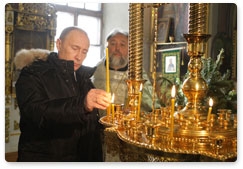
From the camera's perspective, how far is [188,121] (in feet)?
4.51

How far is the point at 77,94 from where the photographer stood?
1590 mm

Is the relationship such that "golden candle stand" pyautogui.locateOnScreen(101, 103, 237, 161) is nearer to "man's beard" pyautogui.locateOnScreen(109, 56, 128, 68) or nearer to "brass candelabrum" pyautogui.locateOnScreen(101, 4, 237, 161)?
"brass candelabrum" pyautogui.locateOnScreen(101, 4, 237, 161)

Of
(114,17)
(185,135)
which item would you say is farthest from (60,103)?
(185,135)

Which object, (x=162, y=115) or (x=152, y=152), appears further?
(x=162, y=115)

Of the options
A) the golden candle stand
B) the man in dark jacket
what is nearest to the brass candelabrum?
the golden candle stand

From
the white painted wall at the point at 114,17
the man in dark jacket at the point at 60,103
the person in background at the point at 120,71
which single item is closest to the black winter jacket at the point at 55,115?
the man in dark jacket at the point at 60,103

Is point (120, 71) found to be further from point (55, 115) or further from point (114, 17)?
point (55, 115)

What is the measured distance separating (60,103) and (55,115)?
0.22ft

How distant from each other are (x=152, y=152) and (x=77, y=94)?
48 cm

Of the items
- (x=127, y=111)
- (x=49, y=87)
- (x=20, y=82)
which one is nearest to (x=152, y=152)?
(x=127, y=111)

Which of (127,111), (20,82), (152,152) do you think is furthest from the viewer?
(127,111)

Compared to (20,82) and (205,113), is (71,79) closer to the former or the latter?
(20,82)

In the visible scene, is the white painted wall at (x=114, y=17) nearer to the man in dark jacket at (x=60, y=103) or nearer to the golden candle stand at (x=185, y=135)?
the man in dark jacket at (x=60, y=103)

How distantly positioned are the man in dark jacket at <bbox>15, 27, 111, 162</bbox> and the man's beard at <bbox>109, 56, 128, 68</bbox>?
12 cm
